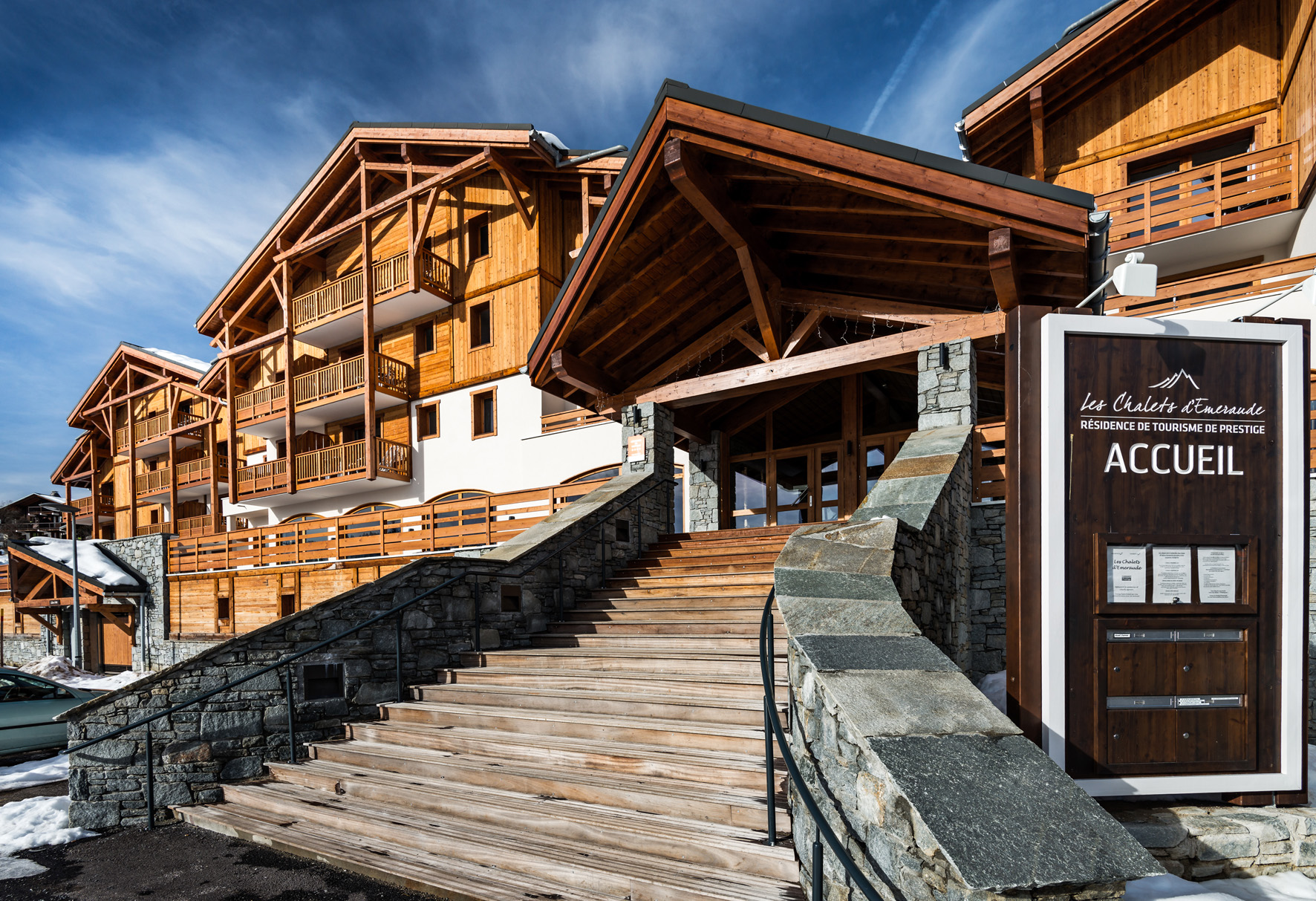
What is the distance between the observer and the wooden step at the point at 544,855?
12.6 feet

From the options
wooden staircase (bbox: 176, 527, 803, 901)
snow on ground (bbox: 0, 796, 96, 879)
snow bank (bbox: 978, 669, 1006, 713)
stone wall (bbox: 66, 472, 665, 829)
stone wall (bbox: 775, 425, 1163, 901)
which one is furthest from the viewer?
snow bank (bbox: 978, 669, 1006, 713)

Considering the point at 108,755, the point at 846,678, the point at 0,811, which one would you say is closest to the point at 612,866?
the point at 846,678

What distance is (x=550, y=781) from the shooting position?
16.9 ft

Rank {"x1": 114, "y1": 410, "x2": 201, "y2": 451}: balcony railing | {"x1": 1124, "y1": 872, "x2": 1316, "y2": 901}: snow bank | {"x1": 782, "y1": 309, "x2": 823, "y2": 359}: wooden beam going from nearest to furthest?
1. {"x1": 1124, "y1": 872, "x2": 1316, "y2": 901}: snow bank
2. {"x1": 782, "y1": 309, "x2": 823, "y2": 359}: wooden beam
3. {"x1": 114, "y1": 410, "x2": 201, "y2": 451}: balcony railing

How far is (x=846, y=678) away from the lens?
3209 mm

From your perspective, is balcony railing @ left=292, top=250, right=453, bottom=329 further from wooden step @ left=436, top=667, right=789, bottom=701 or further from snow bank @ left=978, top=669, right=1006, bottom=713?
snow bank @ left=978, top=669, right=1006, bottom=713

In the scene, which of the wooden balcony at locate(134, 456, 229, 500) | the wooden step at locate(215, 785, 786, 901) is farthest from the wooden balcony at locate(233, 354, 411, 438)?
the wooden step at locate(215, 785, 786, 901)

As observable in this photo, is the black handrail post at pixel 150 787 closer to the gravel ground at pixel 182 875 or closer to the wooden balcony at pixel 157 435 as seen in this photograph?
the gravel ground at pixel 182 875

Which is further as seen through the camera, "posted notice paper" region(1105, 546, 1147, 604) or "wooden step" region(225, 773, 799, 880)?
"posted notice paper" region(1105, 546, 1147, 604)

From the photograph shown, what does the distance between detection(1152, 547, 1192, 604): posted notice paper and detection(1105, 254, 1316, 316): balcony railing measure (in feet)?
26.6

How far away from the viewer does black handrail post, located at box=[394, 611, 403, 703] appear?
7218mm

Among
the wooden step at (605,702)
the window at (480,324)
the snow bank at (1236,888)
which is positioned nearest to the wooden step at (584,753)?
the wooden step at (605,702)

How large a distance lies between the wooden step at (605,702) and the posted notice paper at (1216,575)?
2876 millimetres

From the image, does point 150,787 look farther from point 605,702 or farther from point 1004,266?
point 1004,266
